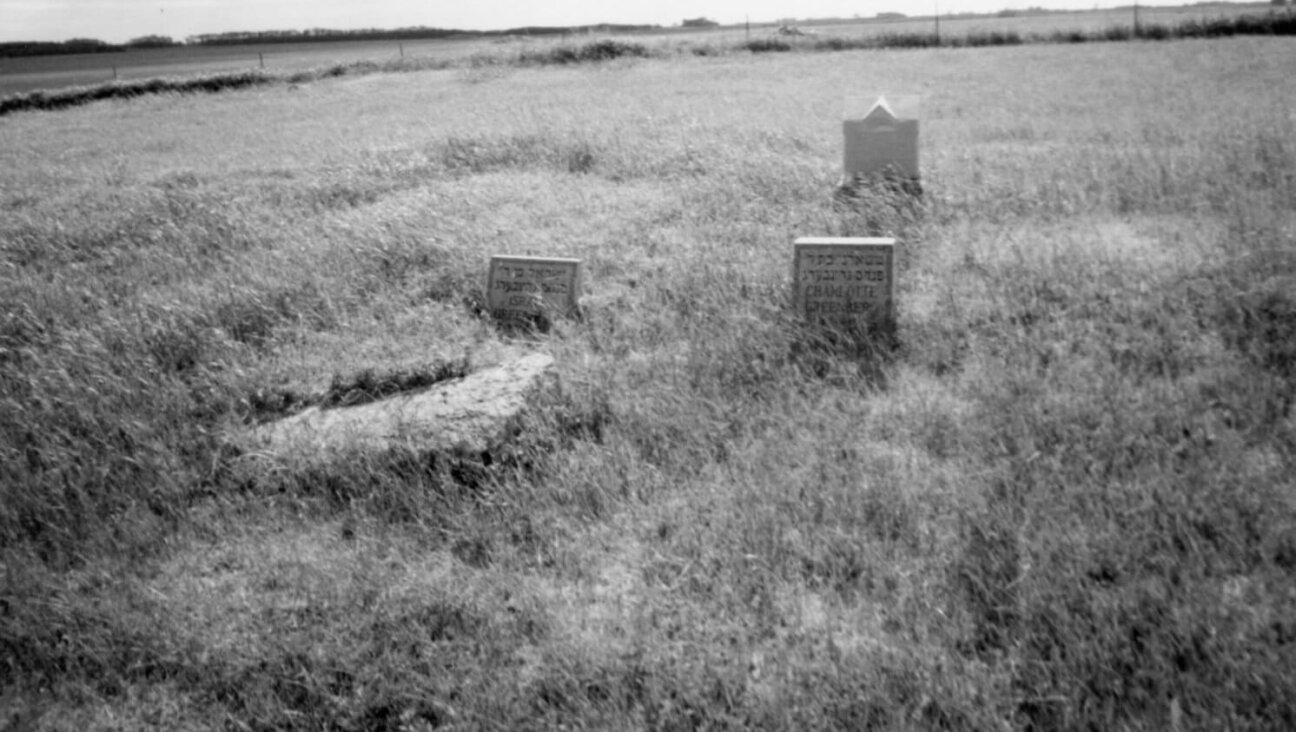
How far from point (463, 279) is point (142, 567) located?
3.81m

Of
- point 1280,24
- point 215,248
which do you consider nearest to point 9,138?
point 215,248

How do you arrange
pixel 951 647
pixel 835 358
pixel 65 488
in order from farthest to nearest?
pixel 835 358 → pixel 65 488 → pixel 951 647

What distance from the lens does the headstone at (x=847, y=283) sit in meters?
5.83

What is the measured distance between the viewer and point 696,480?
437 centimetres

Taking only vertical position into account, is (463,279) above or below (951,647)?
above

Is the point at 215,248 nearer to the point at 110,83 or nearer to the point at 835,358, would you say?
the point at 835,358

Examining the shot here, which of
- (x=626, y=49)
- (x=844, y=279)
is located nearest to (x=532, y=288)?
(x=844, y=279)

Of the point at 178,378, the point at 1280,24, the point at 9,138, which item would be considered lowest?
the point at 178,378

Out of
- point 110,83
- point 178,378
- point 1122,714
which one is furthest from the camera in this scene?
point 110,83

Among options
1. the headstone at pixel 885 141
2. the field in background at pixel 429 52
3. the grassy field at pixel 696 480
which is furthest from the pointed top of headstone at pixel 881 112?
the field in background at pixel 429 52

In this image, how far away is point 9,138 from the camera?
23578 millimetres

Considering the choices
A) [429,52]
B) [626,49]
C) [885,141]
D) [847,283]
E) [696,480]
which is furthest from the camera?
[429,52]

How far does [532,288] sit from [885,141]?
14.8ft

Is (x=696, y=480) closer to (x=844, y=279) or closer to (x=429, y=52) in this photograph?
(x=844, y=279)
